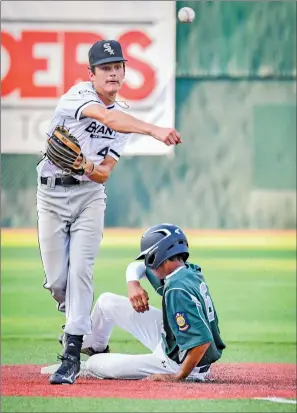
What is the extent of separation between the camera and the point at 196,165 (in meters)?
9.10

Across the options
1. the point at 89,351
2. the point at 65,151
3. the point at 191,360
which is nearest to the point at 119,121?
the point at 65,151

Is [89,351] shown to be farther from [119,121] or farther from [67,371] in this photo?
[119,121]

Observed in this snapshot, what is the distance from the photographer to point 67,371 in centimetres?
324

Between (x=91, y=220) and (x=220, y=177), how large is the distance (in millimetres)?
5985

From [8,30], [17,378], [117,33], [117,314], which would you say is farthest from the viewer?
[117,33]

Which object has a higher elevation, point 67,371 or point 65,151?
point 65,151

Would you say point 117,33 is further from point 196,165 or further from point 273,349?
point 273,349

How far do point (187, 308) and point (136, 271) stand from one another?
22 centimetres

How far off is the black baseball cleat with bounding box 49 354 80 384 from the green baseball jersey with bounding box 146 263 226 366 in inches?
12.1

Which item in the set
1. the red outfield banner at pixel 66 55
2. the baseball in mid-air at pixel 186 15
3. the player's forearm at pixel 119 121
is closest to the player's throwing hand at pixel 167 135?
the player's forearm at pixel 119 121

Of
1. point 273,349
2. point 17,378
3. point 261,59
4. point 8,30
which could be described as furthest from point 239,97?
point 17,378

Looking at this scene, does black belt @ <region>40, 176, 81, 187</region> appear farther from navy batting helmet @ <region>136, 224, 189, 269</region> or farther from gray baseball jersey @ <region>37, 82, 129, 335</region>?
A: navy batting helmet @ <region>136, 224, 189, 269</region>

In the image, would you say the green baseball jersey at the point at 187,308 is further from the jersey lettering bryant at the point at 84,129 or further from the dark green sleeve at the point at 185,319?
the jersey lettering bryant at the point at 84,129

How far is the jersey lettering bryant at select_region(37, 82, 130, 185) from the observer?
3.12m
